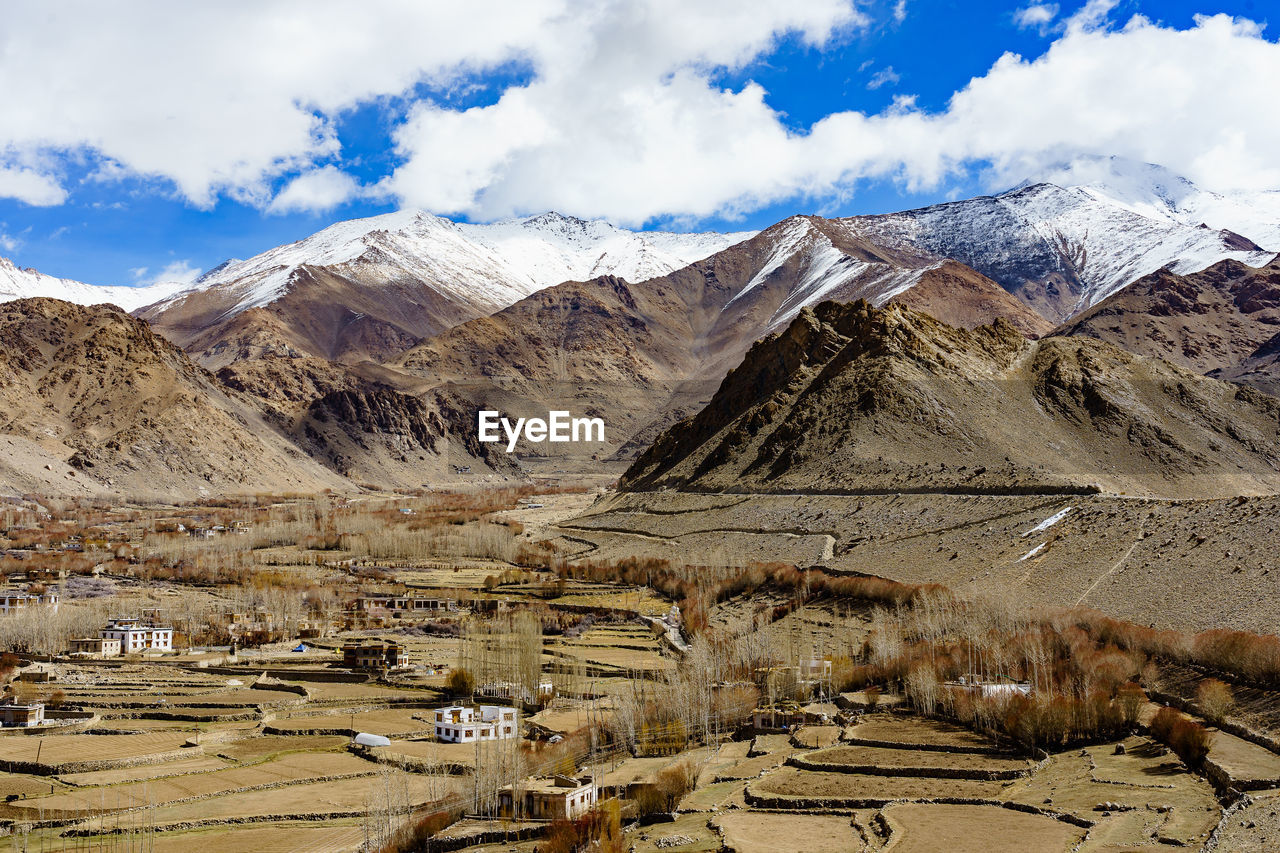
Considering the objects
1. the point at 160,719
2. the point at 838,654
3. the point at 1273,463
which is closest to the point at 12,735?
the point at 160,719

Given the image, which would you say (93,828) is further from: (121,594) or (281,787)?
(121,594)

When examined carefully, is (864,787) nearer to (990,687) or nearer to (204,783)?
(990,687)

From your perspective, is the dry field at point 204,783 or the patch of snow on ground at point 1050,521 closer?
the dry field at point 204,783

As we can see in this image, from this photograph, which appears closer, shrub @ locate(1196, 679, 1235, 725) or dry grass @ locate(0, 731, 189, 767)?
shrub @ locate(1196, 679, 1235, 725)

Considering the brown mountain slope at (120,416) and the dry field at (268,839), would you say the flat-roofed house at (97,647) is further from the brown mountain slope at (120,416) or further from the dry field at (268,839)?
the brown mountain slope at (120,416)

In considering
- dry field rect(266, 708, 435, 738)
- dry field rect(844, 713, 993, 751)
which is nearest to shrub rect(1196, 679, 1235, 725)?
dry field rect(844, 713, 993, 751)

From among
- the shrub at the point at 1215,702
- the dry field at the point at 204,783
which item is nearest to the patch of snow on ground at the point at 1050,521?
the shrub at the point at 1215,702

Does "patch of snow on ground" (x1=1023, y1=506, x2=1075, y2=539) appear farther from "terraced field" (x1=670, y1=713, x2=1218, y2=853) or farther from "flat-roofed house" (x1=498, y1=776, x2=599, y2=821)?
"flat-roofed house" (x1=498, y1=776, x2=599, y2=821)
